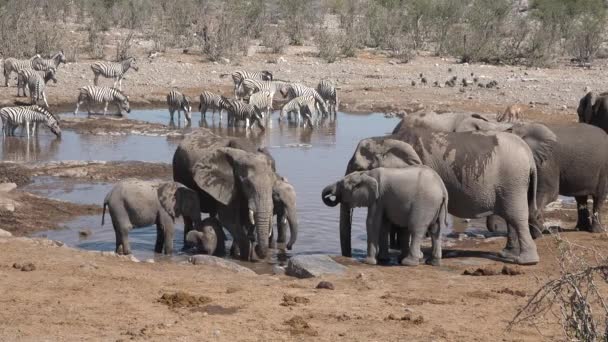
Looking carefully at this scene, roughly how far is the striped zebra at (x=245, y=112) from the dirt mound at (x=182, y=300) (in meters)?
14.6

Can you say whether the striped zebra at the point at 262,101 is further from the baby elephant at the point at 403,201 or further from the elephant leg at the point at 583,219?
the baby elephant at the point at 403,201

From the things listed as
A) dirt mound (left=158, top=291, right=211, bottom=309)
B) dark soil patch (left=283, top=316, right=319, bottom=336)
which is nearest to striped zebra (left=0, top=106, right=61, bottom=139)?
dirt mound (left=158, top=291, right=211, bottom=309)

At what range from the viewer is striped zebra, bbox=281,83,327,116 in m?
24.7

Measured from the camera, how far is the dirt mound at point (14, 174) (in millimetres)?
15852

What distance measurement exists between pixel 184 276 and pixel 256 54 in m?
26.2

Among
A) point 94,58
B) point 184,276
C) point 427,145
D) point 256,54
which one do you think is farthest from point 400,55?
point 184,276

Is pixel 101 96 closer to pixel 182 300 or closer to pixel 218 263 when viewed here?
pixel 218 263

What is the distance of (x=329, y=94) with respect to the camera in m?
25.4

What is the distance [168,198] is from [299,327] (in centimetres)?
390

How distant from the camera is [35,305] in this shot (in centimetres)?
821

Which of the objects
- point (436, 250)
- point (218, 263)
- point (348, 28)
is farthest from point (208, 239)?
point (348, 28)

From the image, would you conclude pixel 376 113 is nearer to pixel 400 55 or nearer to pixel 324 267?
pixel 400 55

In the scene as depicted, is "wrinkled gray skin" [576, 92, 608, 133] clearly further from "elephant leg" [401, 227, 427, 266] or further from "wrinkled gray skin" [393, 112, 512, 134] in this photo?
"elephant leg" [401, 227, 427, 266]

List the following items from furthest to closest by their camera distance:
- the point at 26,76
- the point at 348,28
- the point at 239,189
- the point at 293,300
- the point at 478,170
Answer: the point at 348,28 < the point at 26,76 < the point at 239,189 < the point at 478,170 < the point at 293,300
